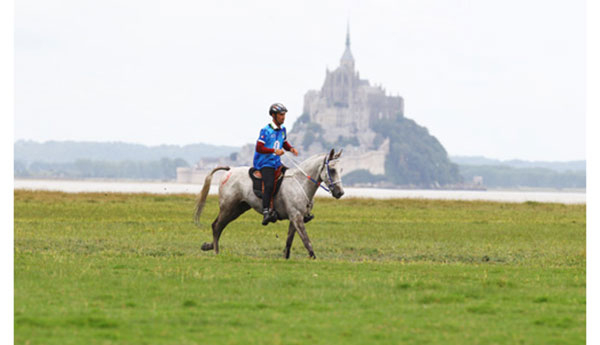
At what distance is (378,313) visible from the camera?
461 inches

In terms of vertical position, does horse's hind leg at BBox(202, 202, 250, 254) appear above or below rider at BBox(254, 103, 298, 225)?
below

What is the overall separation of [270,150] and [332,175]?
1.48m

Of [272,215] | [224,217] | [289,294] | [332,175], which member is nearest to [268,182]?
[272,215]

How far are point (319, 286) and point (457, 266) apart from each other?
4.83 metres

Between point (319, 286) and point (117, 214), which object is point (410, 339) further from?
point (117, 214)

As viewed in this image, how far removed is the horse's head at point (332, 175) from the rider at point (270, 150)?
826mm

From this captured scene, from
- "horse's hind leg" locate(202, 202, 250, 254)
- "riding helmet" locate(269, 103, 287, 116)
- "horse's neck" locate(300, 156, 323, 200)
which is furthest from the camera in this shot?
"horse's hind leg" locate(202, 202, 250, 254)

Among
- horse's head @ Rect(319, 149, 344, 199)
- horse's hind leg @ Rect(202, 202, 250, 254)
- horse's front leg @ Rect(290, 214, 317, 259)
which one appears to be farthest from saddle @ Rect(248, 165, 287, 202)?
horse's hind leg @ Rect(202, 202, 250, 254)

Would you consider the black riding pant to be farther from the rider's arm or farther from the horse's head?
the horse's head

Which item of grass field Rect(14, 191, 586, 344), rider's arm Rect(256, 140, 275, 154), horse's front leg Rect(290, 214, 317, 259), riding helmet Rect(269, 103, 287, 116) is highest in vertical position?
riding helmet Rect(269, 103, 287, 116)

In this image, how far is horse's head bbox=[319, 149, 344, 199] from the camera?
61.7ft

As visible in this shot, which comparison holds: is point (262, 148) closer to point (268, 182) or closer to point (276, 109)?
point (268, 182)

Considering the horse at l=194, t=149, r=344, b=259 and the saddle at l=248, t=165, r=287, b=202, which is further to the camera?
the saddle at l=248, t=165, r=287, b=202

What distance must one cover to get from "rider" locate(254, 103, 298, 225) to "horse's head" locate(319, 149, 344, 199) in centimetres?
83
